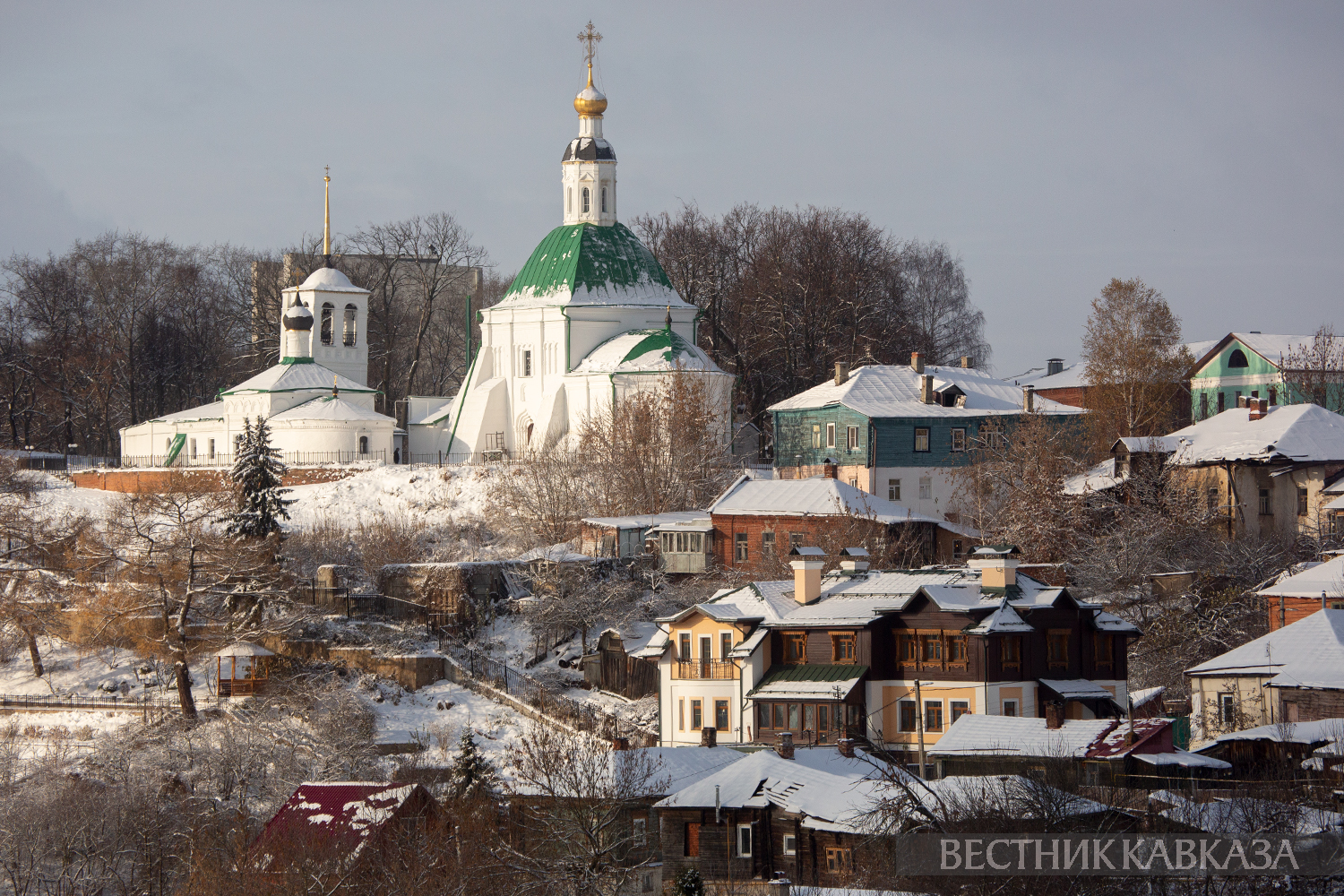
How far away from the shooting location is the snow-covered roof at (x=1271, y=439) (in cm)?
4481

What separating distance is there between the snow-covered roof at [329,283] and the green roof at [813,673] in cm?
3607

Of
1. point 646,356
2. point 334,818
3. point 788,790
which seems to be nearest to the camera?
point 788,790

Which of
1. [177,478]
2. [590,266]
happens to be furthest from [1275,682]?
[177,478]

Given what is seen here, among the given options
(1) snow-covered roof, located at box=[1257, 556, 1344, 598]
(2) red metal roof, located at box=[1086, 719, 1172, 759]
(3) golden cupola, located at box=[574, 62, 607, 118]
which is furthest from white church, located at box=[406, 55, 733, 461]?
(2) red metal roof, located at box=[1086, 719, 1172, 759]

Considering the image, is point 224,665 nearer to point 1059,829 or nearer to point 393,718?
point 393,718

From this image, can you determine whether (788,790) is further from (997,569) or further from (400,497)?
(400,497)

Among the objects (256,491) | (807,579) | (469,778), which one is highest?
(256,491)

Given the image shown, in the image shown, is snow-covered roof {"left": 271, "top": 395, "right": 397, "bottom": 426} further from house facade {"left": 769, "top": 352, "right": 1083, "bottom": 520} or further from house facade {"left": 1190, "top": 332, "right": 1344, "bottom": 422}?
house facade {"left": 1190, "top": 332, "right": 1344, "bottom": 422}

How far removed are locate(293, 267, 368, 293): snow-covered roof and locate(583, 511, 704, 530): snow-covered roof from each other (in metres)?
21.9

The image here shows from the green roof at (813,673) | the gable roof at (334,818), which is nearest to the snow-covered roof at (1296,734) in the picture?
the green roof at (813,673)

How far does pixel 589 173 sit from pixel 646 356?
866 cm

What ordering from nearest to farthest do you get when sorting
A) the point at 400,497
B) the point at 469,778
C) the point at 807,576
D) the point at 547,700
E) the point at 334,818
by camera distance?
the point at 334,818 → the point at 469,778 → the point at 807,576 → the point at 547,700 → the point at 400,497

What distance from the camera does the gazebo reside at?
38.7 m

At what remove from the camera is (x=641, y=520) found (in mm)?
45688
